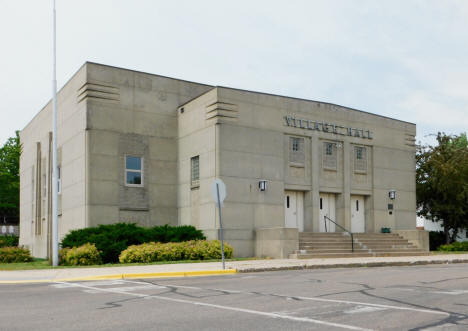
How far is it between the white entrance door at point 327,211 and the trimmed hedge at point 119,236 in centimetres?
700

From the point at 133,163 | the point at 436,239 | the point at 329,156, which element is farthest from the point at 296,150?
the point at 436,239

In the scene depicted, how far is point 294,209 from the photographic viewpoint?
28.7 metres

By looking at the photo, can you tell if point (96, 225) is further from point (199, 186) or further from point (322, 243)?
point (322, 243)

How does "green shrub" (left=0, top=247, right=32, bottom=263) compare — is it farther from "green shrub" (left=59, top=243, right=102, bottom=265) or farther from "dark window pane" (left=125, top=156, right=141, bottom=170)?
"dark window pane" (left=125, top=156, right=141, bottom=170)

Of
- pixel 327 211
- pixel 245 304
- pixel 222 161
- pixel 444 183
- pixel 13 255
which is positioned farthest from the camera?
pixel 444 183

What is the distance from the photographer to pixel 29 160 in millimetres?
38469

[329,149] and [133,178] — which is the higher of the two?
[329,149]

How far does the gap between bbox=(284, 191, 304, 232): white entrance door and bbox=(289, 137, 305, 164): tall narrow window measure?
1647 mm

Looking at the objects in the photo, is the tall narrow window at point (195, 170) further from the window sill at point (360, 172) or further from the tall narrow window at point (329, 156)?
the window sill at point (360, 172)

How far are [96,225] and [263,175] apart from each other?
26.5 ft

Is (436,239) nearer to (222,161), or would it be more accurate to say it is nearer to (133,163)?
(222,161)

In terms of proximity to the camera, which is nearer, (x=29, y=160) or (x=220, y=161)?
(x=220, y=161)

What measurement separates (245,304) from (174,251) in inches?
530

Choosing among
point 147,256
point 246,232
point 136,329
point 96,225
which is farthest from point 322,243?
point 136,329
